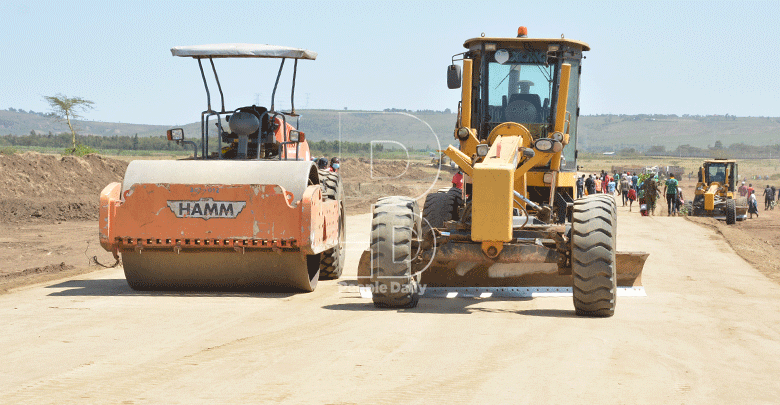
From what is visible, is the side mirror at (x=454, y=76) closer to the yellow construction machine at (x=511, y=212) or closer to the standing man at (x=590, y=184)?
the yellow construction machine at (x=511, y=212)

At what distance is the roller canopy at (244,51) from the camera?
1085cm

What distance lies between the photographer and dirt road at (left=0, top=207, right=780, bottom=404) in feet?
18.7

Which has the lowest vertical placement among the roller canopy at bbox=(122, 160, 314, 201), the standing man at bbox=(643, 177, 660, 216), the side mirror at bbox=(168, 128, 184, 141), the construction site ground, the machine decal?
the construction site ground

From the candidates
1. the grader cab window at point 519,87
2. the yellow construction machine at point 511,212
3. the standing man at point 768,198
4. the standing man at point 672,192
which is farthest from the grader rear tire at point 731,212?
the grader cab window at point 519,87

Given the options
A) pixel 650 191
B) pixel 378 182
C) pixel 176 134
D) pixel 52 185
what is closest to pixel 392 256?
pixel 176 134

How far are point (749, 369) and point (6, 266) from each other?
13.0 metres

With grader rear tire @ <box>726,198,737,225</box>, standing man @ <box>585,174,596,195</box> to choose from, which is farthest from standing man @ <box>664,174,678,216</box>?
standing man @ <box>585,174,596,195</box>

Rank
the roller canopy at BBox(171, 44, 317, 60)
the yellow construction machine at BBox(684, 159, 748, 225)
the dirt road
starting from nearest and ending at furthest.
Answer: the dirt road, the roller canopy at BBox(171, 44, 317, 60), the yellow construction machine at BBox(684, 159, 748, 225)

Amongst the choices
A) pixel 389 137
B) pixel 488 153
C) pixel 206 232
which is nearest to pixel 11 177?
pixel 206 232

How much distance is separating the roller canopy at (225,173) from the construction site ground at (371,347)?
1.34 metres

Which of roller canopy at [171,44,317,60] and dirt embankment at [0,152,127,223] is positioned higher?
roller canopy at [171,44,317,60]

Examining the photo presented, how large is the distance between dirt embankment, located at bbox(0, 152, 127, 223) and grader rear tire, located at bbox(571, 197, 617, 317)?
19.1 m

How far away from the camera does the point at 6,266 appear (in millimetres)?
15352

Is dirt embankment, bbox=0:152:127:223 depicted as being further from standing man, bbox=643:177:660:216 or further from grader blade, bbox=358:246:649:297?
standing man, bbox=643:177:660:216
